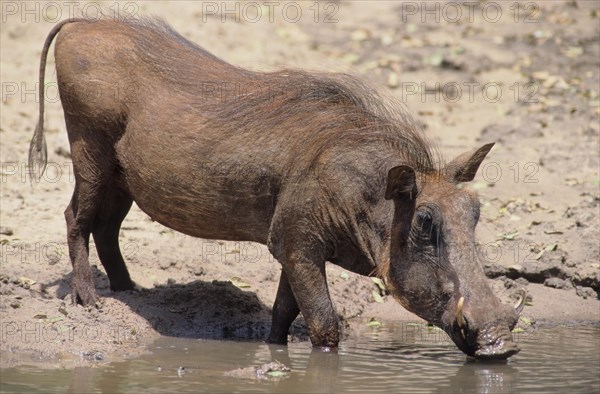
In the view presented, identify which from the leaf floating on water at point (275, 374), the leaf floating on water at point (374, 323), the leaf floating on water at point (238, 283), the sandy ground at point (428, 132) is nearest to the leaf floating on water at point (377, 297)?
the sandy ground at point (428, 132)

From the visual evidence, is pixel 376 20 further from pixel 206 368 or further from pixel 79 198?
pixel 206 368

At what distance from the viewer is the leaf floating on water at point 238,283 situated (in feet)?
28.7

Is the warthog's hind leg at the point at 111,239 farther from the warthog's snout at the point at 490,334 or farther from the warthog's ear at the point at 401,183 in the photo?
the warthog's snout at the point at 490,334

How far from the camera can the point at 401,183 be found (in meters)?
6.86

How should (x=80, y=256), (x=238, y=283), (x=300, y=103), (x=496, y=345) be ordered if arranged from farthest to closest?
1. (x=238, y=283)
2. (x=80, y=256)
3. (x=300, y=103)
4. (x=496, y=345)

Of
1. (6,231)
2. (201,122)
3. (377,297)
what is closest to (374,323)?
(377,297)

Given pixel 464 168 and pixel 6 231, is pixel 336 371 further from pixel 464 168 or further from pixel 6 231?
pixel 6 231

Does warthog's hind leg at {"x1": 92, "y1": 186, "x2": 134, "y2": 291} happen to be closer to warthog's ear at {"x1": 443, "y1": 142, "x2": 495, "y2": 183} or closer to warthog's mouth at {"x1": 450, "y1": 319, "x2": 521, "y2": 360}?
warthog's ear at {"x1": 443, "y1": 142, "x2": 495, "y2": 183}

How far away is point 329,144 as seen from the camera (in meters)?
7.11

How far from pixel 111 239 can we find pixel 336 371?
7.27 ft

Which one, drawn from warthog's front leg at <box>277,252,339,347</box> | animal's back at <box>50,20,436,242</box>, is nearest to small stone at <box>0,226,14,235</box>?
animal's back at <box>50,20,436,242</box>

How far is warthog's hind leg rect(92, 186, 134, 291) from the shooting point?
8.35 meters

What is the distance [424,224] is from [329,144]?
747 millimetres

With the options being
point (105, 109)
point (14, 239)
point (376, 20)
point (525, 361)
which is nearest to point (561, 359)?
point (525, 361)
